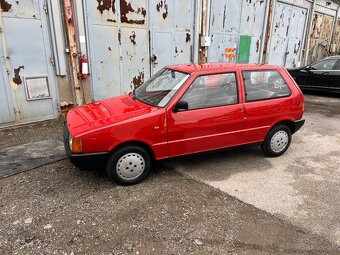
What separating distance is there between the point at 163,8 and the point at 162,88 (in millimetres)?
4615

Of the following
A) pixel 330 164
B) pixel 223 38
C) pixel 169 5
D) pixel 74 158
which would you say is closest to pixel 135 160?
pixel 74 158

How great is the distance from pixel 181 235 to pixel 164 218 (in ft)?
1.04

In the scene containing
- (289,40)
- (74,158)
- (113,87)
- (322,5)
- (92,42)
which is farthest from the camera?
(322,5)

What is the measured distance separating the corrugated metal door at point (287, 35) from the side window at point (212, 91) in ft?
29.8

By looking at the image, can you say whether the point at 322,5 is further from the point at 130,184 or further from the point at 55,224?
the point at 55,224

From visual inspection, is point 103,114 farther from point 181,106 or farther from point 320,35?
point 320,35

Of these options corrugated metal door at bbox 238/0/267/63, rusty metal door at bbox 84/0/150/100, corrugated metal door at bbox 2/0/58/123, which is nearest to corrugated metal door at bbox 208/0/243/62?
corrugated metal door at bbox 238/0/267/63

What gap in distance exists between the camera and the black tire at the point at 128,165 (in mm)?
3395

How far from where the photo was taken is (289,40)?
41.9 feet

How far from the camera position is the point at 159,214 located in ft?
9.86

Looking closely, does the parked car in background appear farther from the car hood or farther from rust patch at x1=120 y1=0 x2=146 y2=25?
the car hood

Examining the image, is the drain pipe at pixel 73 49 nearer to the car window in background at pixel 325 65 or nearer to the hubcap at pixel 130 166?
the hubcap at pixel 130 166

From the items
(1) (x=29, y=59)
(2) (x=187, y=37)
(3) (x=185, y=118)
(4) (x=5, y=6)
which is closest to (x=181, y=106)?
(3) (x=185, y=118)

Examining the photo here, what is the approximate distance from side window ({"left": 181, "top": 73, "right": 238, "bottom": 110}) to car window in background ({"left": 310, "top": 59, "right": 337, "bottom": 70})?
291 inches
